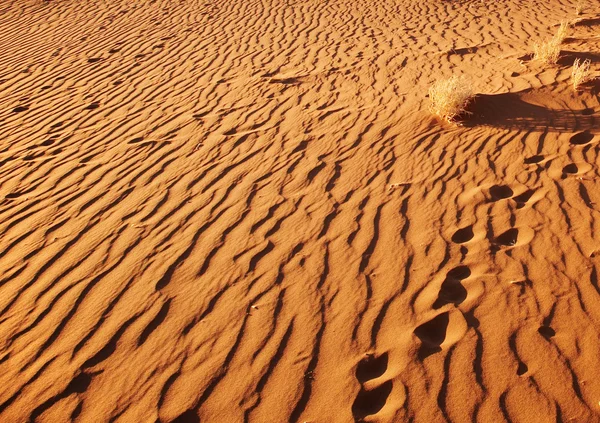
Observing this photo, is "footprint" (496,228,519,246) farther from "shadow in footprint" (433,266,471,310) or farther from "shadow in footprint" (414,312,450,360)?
"shadow in footprint" (414,312,450,360)

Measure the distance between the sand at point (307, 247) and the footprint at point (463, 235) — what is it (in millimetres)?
25

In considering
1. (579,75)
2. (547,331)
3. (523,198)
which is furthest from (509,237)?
(579,75)

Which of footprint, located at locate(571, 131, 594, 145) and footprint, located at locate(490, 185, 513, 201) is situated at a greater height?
footprint, located at locate(490, 185, 513, 201)

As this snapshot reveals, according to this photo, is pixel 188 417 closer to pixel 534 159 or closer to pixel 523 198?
pixel 523 198

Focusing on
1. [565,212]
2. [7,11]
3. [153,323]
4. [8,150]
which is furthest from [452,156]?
[7,11]

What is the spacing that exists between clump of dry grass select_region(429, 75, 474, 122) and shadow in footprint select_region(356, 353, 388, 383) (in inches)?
123

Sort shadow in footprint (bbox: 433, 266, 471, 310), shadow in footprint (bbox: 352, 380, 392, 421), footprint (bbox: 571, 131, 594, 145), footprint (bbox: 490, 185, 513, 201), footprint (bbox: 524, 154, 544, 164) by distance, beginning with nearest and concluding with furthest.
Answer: shadow in footprint (bbox: 352, 380, 392, 421)
shadow in footprint (bbox: 433, 266, 471, 310)
footprint (bbox: 490, 185, 513, 201)
footprint (bbox: 524, 154, 544, 164)
footprint (bbox: 571, 131, 594, 145)

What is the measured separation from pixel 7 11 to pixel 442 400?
14919 millimetres

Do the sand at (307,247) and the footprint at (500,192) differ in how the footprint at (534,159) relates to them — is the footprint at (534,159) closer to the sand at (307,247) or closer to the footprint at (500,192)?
the sand at (307,247)

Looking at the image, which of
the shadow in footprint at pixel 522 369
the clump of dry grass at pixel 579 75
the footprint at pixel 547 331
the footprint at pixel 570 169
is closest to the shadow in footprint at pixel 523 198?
the footprint at pixel 570 169

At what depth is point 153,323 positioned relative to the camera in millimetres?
3135

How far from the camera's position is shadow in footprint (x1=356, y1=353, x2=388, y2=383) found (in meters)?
2.70

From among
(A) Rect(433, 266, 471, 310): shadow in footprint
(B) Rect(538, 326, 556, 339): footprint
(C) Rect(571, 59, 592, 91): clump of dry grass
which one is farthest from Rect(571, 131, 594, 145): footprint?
(B) Rect(538, 326, 556, 339): footprint

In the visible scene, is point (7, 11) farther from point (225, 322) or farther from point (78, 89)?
point (225, 322)
